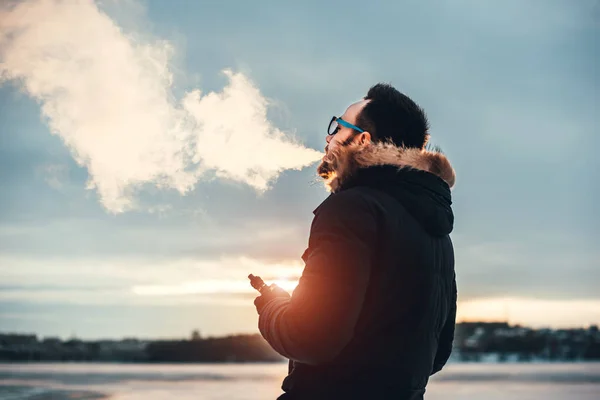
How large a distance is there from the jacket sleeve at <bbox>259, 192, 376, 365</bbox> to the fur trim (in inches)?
10.7

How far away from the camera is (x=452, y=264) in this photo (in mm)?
3043

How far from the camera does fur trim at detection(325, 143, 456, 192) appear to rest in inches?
111

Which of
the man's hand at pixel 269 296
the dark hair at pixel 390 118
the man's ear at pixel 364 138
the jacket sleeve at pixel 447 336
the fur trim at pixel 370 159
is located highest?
the dark hair at pixel 390 118

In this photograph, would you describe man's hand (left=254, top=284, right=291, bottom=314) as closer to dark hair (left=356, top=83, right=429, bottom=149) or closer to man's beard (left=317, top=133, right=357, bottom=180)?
man's beard (left=317, top=133, right=357, bottom=180)

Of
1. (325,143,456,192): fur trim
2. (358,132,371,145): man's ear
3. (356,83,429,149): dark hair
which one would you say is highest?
(356,83,429,149): dark hair

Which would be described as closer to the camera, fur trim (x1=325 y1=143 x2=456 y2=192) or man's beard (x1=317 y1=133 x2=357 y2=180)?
fur trim (x1=325 y1=143 x2=456 y2=192)

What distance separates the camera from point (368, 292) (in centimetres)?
260

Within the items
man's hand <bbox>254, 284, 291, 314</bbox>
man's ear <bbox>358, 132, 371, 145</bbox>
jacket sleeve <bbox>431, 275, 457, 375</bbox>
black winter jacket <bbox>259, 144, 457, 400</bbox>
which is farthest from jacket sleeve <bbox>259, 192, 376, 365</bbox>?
jacket sleeve <bbox>431, 275, 457, 375</bbox>

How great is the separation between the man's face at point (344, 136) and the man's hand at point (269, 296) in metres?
0.51

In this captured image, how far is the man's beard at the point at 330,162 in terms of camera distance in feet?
9.62

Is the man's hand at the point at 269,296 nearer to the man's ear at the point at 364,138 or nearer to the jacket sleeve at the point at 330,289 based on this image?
the jacket sleeve at the point at 330,289

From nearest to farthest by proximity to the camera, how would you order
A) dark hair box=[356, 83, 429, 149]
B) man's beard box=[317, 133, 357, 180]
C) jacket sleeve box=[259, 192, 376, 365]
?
1. jacket sleeve box=[259, 192, 376, 365]
2. man's beard box=[317, 133, 357, 180]
3. dark hair box=[356, 83, 429, 149]

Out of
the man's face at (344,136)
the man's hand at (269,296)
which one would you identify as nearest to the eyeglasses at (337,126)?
the man's face at (344,136)

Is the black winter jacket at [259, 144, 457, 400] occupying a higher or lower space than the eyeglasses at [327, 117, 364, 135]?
lower
